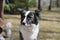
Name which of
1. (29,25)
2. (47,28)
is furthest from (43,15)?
(29,25)

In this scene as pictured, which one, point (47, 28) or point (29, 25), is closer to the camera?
point (29, 25)

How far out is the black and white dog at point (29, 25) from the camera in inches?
80.1

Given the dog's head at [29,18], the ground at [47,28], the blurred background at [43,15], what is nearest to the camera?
the dog's head at [29,18]

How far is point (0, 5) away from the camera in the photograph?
10.1ft

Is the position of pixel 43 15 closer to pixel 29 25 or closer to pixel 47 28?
pixel 47 28

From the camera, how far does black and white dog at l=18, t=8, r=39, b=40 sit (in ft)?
6.68

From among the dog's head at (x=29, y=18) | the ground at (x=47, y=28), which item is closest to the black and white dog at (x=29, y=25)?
the dog's head at (x=29, y=18)

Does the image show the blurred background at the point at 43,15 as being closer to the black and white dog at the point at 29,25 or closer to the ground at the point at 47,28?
the ground at the point at 47,28

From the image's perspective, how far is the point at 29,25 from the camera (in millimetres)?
2047

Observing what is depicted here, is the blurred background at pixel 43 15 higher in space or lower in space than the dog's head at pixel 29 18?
lower

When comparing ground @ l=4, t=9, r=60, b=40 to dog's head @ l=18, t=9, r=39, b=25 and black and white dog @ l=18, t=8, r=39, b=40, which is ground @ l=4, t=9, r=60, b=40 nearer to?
black and white dog @ l=18, t=8, r=39, b=40

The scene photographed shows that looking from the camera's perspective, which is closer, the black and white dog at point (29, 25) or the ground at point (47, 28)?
the black and white dog at point (29, 25)

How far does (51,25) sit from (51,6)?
1716 millimetres

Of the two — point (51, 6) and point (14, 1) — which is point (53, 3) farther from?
point (14, 1)
